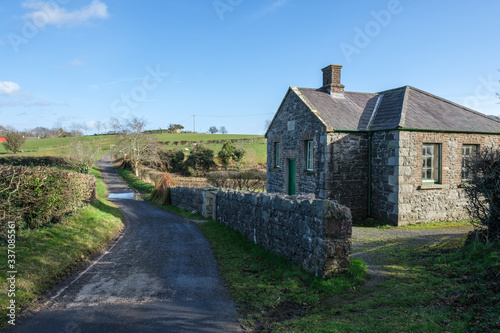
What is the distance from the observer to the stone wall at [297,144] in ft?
42.3

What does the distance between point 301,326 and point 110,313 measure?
9.87ft

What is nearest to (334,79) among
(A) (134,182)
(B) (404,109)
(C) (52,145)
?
(B) (404,109)

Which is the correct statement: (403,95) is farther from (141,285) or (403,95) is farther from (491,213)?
(141,285)

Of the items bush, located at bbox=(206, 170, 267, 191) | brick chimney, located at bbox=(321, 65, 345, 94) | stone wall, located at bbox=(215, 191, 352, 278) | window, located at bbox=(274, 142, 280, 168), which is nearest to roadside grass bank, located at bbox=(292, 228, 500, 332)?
stone wall, located at bbox=(215, 191, 352, 278)

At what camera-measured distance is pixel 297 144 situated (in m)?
14.8

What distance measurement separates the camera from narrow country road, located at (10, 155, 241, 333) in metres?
4.37

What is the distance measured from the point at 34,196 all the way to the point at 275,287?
707cm

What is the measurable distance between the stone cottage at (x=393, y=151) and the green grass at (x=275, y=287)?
21.3ft

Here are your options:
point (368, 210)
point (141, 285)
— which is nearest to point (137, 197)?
point (368, 210)

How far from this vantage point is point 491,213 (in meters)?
5.61

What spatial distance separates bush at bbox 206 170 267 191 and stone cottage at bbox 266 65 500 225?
14.3 metres

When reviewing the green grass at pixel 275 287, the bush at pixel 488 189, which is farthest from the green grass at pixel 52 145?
the bush at pixel 488 189

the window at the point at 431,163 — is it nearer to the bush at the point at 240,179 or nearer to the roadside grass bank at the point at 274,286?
the roadside grass bank at the point at 274,286

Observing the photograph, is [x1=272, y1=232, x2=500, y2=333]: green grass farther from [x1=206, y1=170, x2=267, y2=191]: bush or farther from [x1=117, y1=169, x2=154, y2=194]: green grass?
[x1=117, y1=169, x2=154, y2=194]: green grass
